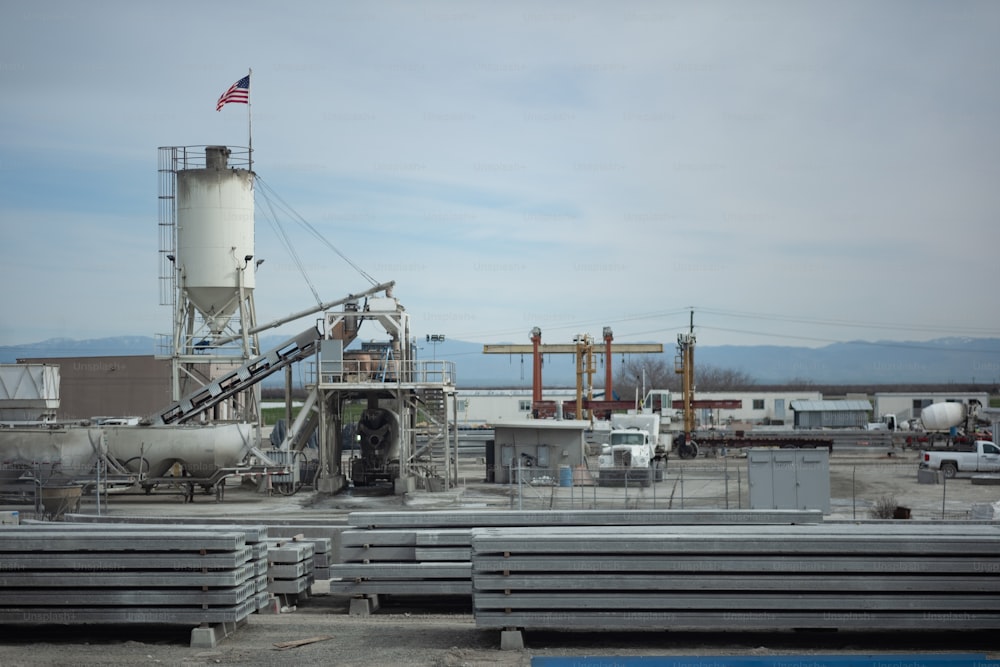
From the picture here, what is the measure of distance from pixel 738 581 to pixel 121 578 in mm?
7946

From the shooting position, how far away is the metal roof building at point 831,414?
77.9 meters

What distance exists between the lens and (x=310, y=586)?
1770cm

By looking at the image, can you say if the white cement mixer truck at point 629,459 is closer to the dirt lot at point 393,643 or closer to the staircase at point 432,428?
the staircase at point 432,428

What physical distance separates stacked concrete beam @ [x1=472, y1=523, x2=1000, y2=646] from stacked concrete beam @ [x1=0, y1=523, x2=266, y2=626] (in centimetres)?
339

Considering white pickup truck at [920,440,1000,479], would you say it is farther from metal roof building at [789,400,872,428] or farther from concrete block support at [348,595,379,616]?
concrete block support at [348,595,379,616]

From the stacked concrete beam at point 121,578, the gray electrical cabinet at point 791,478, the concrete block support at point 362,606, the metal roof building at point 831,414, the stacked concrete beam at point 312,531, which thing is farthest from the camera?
the metal roof building at point 831,414

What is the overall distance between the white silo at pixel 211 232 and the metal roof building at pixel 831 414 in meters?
48.7

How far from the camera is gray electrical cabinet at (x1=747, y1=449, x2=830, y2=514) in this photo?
28.5m

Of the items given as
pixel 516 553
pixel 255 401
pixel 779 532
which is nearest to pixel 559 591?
pixel 516 553

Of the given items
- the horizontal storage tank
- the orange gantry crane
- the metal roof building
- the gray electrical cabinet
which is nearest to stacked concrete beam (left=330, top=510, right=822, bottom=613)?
the gray electrical cabinet

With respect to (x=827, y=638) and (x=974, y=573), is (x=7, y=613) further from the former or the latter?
(x=974, y=573)

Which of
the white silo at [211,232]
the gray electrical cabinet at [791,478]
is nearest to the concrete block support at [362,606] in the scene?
the gray electrical cabinet at [791,478]

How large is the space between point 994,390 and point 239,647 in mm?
165459

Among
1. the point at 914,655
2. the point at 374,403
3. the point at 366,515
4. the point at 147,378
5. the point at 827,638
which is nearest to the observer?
the point at 914,655
